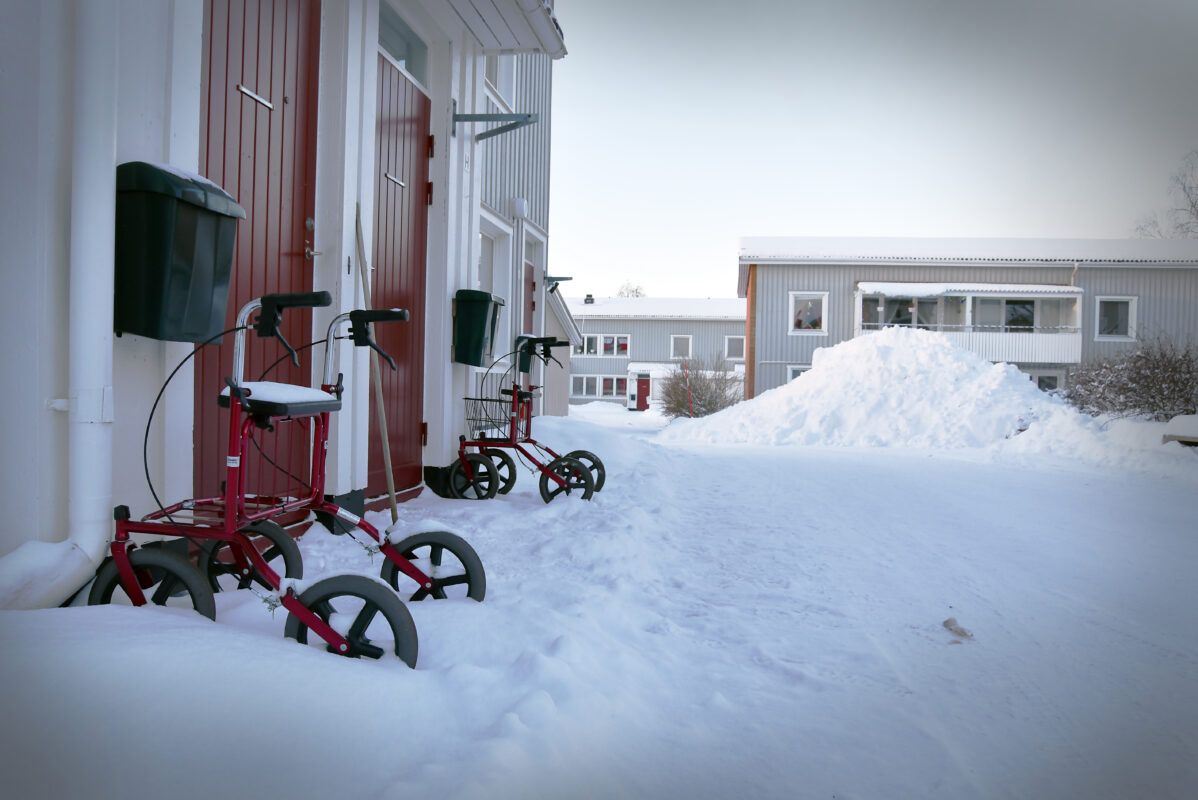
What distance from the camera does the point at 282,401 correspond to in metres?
2.12

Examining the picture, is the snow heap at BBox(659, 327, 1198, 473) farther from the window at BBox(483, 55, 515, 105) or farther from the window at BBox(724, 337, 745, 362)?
the window at BBox(724, 337, 745, 362)

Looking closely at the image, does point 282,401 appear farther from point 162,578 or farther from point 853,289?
point 853,289

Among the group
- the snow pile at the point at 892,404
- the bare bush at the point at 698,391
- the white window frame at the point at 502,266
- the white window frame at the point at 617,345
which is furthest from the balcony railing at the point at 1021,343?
the white window frame at the point at 502,266

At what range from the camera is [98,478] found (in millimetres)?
2297

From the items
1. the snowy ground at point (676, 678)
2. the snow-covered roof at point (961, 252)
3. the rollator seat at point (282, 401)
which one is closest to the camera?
the snowy ground at point (676, 678)

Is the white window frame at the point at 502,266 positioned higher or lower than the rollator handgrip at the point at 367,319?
higher

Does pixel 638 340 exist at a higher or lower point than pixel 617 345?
higher

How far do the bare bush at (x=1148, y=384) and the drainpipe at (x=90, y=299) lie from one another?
11474 millimetres

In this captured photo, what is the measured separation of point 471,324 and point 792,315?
17.3m

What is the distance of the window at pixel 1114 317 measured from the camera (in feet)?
69.6

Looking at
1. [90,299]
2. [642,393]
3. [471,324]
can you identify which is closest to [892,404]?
[471,324]

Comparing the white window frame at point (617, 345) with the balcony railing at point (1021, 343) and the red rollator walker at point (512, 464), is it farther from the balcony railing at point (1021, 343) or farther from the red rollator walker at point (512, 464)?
the red rollator walker at point (512, 464)

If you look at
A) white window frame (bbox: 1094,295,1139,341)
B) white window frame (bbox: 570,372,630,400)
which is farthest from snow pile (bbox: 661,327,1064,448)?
white window frame (bbox: 570,372,630,400)

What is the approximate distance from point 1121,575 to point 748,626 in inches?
87.4
